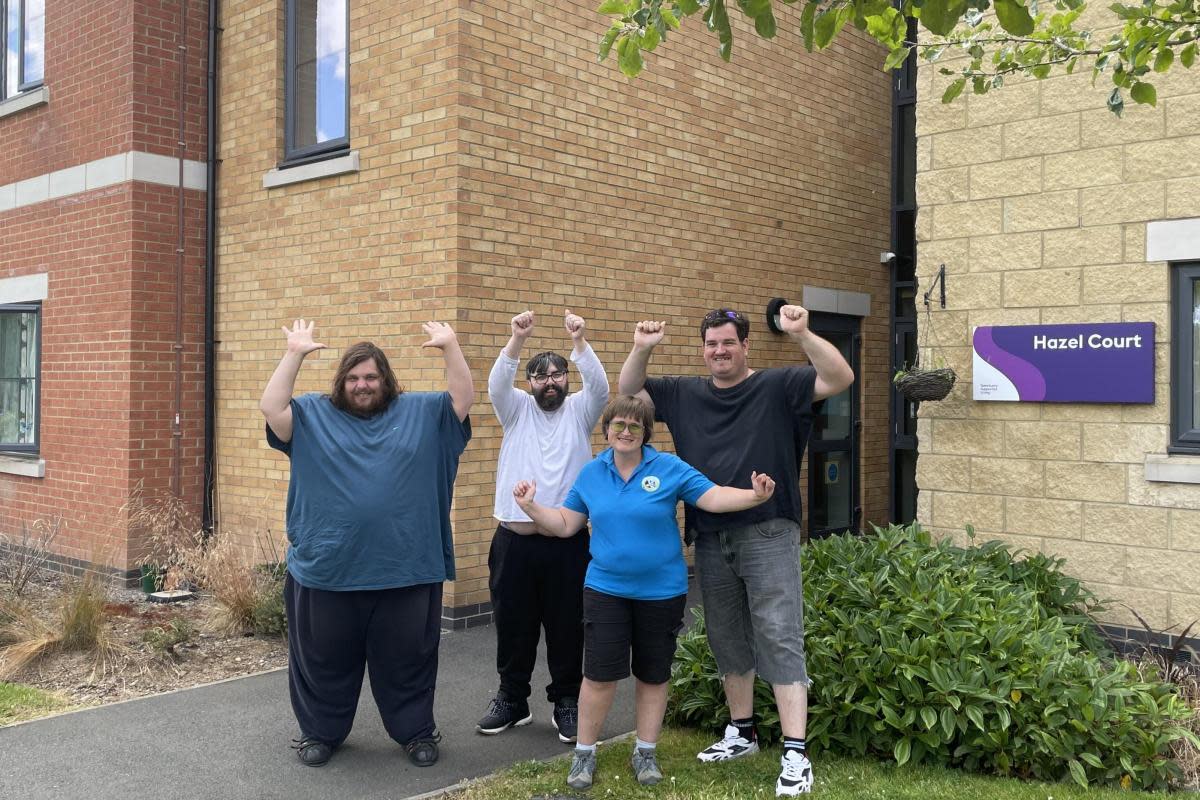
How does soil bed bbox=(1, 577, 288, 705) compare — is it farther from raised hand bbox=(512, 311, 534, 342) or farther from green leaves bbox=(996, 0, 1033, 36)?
green leaves bbox=(996, 0, 1033, 36)

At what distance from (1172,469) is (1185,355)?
672 millimetres

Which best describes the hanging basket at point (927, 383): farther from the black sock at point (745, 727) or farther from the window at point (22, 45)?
the window at point (22, 45)

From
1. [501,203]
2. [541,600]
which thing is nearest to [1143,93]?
[541,600]

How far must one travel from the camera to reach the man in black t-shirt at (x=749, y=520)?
445 centimetres

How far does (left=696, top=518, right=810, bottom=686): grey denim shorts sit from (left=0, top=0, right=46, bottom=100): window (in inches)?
352

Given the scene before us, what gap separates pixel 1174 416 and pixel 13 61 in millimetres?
10859

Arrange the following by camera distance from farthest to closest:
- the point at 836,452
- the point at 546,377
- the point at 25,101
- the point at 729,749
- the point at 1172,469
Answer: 1. the point at 836,452
2. the point at 25,101
3. the point at 1172,469
4. the point at 546,377
5. the point at 729,749

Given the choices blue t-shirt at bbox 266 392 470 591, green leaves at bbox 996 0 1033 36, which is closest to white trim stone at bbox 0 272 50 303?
blue t-shirt at bbox 266 392 470 591

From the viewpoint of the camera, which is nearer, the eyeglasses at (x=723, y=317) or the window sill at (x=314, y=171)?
the eyeglasses at (x=723, y=317)

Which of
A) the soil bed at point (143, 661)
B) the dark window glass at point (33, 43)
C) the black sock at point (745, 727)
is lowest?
the soil bed at point (143, 661)

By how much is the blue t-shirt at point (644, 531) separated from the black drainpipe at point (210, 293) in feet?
18.9

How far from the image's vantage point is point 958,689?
459cm

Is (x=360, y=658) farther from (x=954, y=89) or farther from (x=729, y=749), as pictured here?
(x=954, y=89)

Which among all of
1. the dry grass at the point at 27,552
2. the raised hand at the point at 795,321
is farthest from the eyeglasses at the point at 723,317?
the dry grass at the point at 27,552
